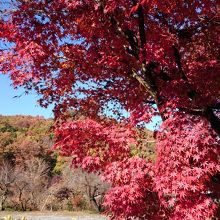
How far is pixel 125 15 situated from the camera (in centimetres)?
621

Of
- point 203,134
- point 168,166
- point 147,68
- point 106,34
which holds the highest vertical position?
point 106,34

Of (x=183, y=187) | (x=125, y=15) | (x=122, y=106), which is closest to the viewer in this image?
(x=183, y=187)

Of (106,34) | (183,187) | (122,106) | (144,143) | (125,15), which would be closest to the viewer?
(183,187)

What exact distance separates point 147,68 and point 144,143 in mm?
1773

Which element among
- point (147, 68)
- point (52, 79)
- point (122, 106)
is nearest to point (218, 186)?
point (147, 68)

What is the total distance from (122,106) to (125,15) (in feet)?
8.44

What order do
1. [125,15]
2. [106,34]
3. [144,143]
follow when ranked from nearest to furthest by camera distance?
1. [125,15]
2. [106,34]
3. [144,143]

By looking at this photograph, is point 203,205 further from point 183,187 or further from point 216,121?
point 216,121

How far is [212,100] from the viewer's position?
22.3 feet

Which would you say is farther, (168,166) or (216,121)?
(216,121)

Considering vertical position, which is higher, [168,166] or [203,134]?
[203,134]

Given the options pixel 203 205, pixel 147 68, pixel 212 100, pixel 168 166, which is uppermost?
pixel 147 68

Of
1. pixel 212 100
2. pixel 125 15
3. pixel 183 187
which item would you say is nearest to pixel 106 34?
pixel 125 15

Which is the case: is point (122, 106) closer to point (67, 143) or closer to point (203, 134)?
point (67, 143)
